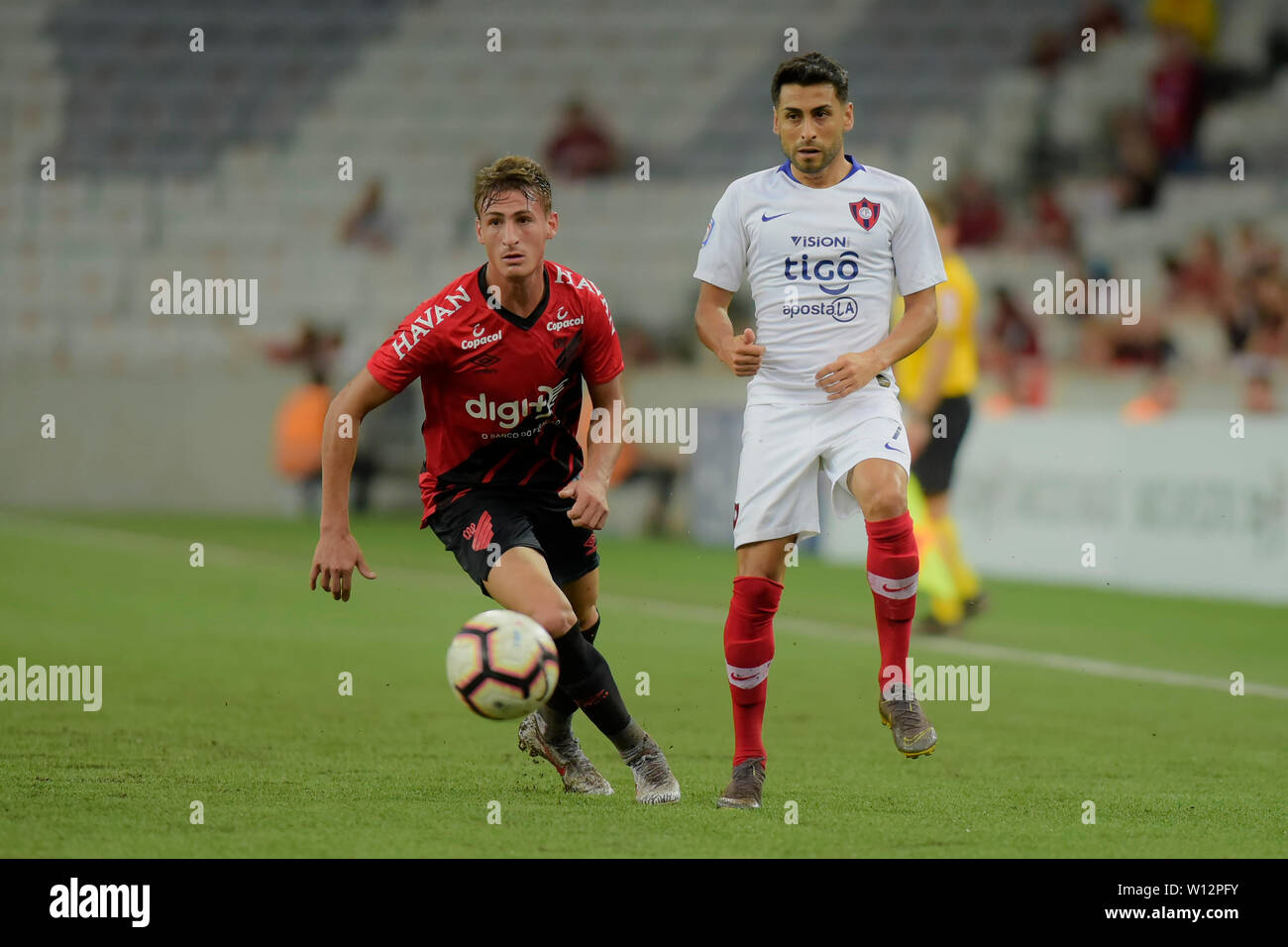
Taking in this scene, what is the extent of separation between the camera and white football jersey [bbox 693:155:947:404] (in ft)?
19.5

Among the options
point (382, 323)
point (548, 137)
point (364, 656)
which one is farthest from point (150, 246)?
point (364, 656)

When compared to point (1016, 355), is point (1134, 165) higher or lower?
higher

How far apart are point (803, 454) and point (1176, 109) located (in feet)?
49.5

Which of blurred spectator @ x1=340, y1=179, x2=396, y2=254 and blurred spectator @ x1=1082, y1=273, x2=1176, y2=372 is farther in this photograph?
blurred spectator @ x1=340, y1=179, x2=396, y2=254

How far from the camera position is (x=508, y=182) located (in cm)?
573

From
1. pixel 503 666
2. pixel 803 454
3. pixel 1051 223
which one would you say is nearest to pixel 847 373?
pixel 803 454

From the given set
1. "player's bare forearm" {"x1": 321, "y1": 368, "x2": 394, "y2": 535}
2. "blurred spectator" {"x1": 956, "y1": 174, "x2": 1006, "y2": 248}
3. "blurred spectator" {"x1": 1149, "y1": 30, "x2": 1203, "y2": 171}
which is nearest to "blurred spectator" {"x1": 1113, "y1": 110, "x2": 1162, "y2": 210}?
A: "blurred spectator" {"x1": 1149, "y1": 30, "x2": 1203, "y2": 171}

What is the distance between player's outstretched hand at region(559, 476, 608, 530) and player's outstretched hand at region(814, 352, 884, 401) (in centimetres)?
80

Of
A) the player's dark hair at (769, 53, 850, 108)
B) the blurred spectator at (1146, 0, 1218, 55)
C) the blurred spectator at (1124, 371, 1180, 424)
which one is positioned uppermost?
the blurred spectator at (1146, 0, 1218, 55)

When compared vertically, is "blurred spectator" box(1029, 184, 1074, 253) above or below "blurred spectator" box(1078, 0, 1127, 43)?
below

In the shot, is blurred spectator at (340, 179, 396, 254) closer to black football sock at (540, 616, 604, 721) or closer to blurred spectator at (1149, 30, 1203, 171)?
blurred spectator at (1149, 30, 1203, 171)

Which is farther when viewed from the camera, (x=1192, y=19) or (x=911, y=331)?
(x=1192, y=19)

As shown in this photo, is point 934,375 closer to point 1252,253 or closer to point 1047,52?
point 1252,253
